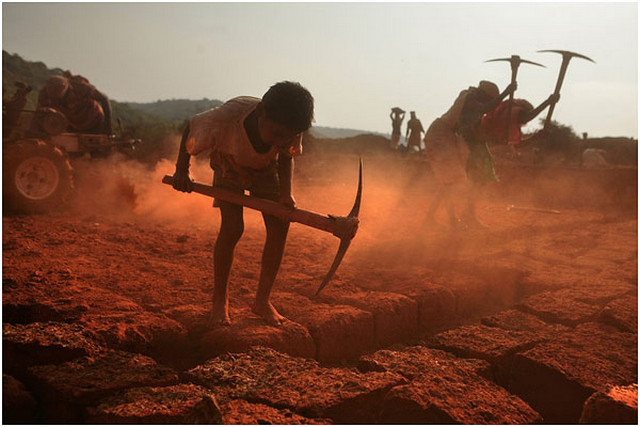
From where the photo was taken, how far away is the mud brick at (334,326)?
2.90 m

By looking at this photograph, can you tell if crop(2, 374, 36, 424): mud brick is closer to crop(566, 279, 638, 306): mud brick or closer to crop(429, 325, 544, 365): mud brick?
crop(429, 325, 544, 365): mud brick

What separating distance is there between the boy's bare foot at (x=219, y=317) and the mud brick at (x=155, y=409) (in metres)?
0.69

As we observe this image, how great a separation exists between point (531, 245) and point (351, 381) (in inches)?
149

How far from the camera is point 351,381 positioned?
2336 mm

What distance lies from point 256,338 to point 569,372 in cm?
154

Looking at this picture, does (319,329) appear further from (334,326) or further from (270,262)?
(270,262)

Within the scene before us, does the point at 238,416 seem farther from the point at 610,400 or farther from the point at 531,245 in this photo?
the point at 531,245

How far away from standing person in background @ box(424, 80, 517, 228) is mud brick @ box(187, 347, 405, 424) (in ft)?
13.1

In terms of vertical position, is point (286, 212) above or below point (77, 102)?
below

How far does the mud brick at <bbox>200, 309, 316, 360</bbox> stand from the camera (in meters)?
2.63

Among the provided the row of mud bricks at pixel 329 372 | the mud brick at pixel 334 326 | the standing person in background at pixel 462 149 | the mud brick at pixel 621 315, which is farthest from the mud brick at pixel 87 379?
the standing person in background at pixel 462 149

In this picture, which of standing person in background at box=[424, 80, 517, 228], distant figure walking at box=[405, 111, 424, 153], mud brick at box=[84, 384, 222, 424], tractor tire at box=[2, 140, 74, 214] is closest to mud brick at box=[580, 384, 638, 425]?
mud brick at box=[84, 384, 222, 424]

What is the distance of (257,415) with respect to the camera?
202 cm

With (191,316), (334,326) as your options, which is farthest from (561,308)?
(191,316)
